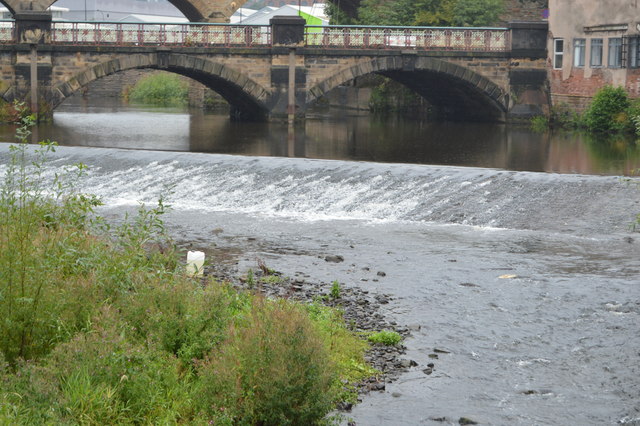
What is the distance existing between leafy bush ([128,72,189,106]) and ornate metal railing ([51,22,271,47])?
749 inches

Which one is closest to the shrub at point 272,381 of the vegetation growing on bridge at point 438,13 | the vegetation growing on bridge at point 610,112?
the vegetation growing on bridge at point 610,112

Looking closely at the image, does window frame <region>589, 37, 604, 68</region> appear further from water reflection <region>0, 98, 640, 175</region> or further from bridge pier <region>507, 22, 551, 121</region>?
water reflection <region>0, 98, 640, 175</region>

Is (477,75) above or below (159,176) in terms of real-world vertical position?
above

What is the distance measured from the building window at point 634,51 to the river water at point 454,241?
4863mm

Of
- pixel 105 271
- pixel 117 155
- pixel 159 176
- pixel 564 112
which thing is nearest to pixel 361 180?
pixel 159 176

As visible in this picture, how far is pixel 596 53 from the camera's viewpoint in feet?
120

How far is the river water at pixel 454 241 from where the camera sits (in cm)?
964

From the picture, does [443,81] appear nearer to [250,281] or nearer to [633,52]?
[633,52]

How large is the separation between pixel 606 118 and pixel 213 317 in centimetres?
2809

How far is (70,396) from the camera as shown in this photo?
7.82m

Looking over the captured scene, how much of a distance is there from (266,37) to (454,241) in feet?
77.4

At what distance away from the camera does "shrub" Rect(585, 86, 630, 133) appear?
1350 inches

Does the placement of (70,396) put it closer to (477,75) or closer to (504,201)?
(504,201)

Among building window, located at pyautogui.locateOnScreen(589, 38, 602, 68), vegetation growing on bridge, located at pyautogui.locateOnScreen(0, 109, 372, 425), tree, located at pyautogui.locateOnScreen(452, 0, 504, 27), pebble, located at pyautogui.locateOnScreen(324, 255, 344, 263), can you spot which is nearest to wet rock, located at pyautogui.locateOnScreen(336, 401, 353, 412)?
vegetation growing on bridge, located at pyautogui.locateOnScreen(0, 109, 372, 425)
